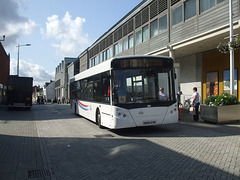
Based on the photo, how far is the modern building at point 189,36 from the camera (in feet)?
46.3

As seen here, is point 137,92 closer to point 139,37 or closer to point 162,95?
point 162,95

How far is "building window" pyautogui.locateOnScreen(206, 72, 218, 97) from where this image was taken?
57.4 ft

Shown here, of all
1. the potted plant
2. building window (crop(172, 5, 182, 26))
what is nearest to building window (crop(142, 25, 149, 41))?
building window (crop(172, 5, 182, 26))

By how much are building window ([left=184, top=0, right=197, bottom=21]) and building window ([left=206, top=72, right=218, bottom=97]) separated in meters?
4.55

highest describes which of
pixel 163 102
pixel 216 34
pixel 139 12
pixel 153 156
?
pixel 139 12

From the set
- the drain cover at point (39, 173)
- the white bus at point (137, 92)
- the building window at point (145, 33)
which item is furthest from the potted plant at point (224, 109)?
the building window at point (145, 33)

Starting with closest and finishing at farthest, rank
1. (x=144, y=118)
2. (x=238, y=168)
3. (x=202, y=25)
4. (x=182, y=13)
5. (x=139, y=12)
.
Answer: (x=238, y=168), (x=144, y=118), (x=202, y=25), (x=182, y=13), (x=139, y=12)

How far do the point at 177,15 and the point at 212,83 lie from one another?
548 centimetres

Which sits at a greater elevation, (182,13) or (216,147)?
(182,13)

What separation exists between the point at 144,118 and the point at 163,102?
3.24 feet

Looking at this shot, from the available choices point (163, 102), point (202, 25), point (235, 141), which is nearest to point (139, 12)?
point (202, 25)

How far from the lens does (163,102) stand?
9375mm

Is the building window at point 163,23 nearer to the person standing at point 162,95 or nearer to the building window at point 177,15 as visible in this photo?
the building window at point 177,15

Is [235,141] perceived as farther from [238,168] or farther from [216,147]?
[238,168]
